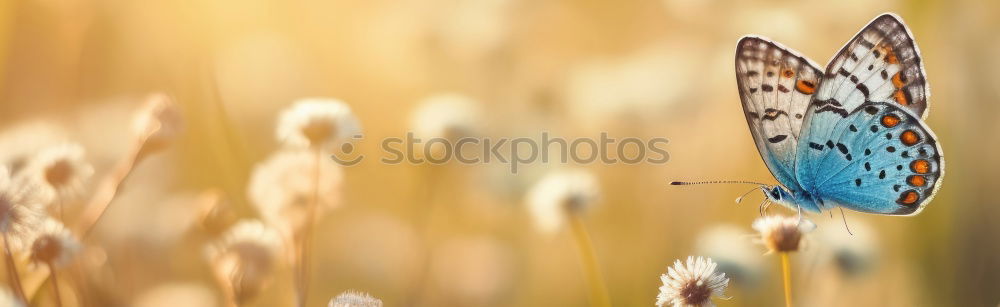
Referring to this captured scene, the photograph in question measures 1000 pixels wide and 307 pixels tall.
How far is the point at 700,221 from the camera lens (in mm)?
2164

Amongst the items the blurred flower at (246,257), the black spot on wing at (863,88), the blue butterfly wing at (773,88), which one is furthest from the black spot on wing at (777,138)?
the blurred flower at (246,257)

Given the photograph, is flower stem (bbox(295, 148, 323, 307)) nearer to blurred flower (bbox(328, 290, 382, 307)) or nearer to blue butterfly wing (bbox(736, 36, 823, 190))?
blurred flower (bbox(328, 290, 382, 307))

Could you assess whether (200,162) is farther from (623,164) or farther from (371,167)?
(623,164)

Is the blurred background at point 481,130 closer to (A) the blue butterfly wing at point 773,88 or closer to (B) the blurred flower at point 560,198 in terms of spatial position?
(B) the blurred flower at point 560,198

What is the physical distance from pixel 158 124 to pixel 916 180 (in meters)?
1.04

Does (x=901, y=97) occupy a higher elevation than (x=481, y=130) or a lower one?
lower

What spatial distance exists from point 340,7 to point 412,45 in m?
0.70

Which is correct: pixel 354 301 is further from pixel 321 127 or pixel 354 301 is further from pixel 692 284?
pixel 321 127

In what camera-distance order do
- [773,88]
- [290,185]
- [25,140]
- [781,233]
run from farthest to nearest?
[25,140]
[773,88]
[290,185]
[781,233]

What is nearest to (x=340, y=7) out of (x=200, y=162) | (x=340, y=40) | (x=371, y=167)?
(x=340, y=40)

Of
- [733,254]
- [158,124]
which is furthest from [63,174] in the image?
[733,254]

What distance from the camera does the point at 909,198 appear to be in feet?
4.72

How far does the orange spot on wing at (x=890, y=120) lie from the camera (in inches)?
57.4

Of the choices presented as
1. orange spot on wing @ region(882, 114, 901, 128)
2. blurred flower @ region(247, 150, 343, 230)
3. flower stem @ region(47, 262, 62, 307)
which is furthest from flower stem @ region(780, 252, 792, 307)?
flower stem @ region(47, 262, 62, 307)
